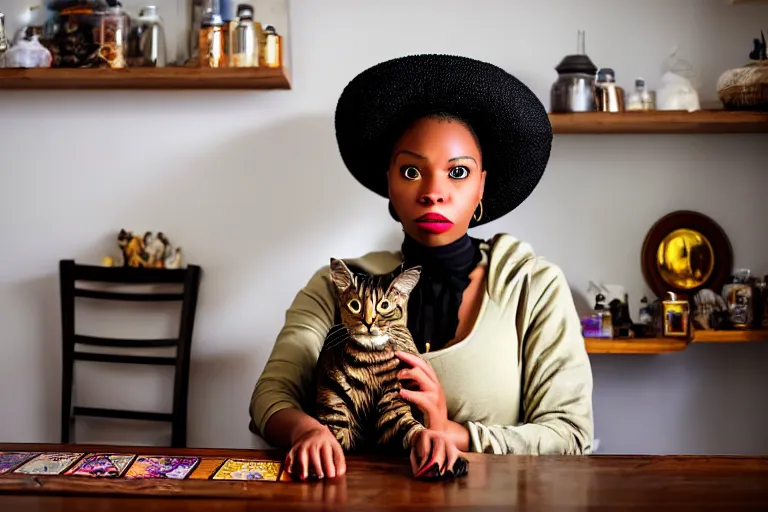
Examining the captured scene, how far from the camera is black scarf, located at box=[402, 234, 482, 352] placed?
1.61m

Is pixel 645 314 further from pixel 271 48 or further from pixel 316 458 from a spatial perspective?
pixel 316 458

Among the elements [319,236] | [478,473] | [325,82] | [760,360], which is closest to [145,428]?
[319,236]

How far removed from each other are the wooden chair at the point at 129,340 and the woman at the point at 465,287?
0.84 m

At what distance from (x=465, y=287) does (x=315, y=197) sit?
960 mm

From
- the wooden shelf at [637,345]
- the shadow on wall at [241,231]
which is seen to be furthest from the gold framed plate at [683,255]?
the shadow on wall at [241,231]

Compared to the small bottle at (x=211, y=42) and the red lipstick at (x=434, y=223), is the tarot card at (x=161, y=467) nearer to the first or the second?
the red lipstick at (x=434, y=223)

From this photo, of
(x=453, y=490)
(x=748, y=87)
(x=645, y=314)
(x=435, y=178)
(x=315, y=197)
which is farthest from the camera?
(x=315, y=197)

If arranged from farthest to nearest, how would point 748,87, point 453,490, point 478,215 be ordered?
point 748,87 < point 478,215 < point 453,490

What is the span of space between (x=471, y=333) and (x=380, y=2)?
1.26 metres

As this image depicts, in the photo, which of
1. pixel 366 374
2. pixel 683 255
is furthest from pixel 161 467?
pixel 683 255

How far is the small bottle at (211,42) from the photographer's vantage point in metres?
2.36

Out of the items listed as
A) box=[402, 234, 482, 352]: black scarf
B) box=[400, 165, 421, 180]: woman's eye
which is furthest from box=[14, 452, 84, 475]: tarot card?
box=[400, 165, 421, 180]: woman's eye

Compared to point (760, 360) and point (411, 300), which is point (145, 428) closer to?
point (411, 300)

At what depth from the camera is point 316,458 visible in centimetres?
126
